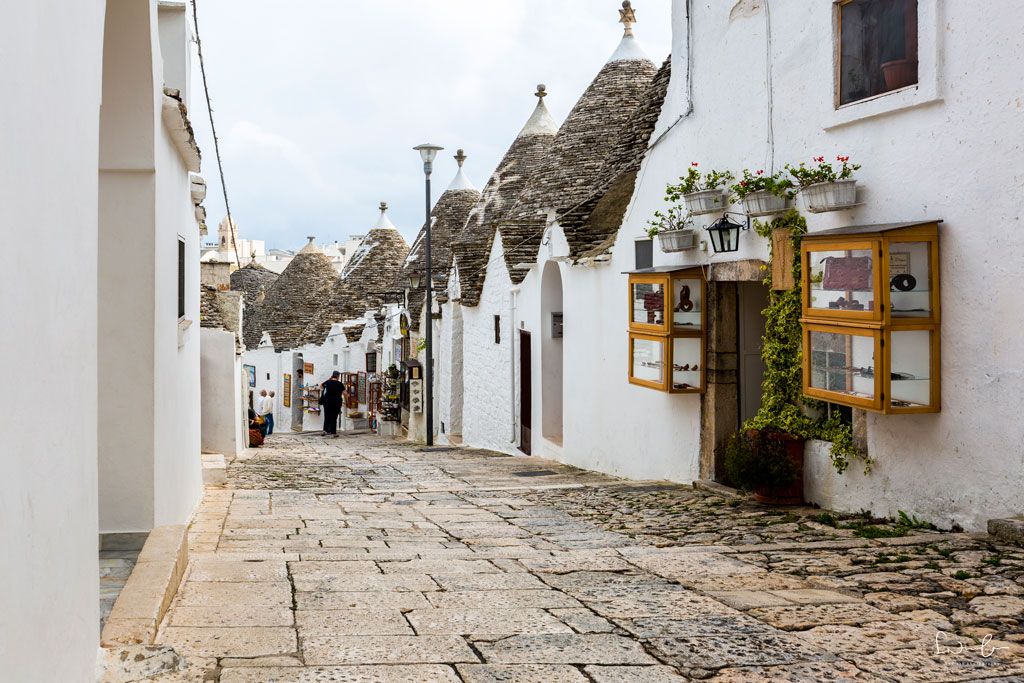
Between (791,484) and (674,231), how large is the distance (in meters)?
2.73

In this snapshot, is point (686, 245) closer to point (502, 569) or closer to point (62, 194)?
point (502, 569)

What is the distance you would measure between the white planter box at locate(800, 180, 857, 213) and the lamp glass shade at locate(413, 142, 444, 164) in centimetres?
1205

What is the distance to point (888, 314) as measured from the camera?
6.12 m

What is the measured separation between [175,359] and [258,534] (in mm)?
1225

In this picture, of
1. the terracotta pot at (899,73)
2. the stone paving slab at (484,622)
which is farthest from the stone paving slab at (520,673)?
the terracotta pot at (899,73)

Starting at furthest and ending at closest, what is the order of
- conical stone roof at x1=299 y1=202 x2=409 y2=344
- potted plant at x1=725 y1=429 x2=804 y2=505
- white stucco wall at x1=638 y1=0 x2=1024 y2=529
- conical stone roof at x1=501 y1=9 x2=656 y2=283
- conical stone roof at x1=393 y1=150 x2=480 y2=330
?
conical stone roof at x1=299 y1=202 x2=409 y2=344 < conical stone roof at x1=393 y1=150 x2=480 y2=330 < conical stone roof at x1=501 y1=9 x2=656 y2=283 < potted plant at x1=725 y1=429 x2=804 y2=505 < white stucco wall at x1=638 y1=0 x2=1024 y2=529

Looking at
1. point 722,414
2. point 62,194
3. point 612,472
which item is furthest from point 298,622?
point 612,472

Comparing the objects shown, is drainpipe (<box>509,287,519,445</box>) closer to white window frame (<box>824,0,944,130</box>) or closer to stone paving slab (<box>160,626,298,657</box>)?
white window frame (<box>824,0,944,130</box>)

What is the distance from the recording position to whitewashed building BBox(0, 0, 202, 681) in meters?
2.27

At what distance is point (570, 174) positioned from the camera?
18.9m

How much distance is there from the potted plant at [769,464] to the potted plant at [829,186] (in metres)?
1.62

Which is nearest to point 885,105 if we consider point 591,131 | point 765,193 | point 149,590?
point 765,193

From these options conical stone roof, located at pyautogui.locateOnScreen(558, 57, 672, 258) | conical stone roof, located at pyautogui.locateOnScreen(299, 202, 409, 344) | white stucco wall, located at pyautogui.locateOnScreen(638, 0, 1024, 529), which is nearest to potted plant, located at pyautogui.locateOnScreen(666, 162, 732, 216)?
white stucco wall, located at pyautogui.locateOnScreen(638, 0, 1024, 529)

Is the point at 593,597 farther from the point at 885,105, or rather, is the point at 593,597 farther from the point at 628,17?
the point at 628,17
